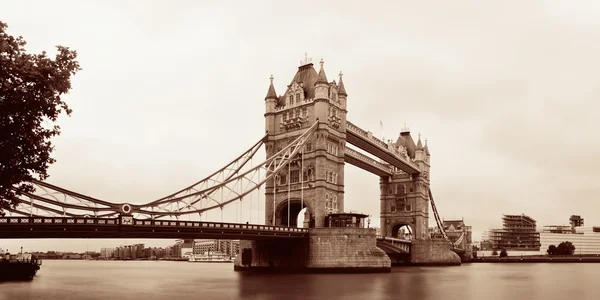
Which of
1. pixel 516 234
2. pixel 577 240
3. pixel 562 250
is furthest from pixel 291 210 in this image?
pixel 577 240

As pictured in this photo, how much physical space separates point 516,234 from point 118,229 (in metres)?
175

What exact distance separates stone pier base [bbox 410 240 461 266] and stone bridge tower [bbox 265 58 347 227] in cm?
2832

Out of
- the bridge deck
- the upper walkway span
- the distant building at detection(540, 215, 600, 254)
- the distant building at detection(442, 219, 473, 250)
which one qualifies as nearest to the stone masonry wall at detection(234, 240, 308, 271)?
the bridge deck

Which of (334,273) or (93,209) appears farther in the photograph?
(334,273)

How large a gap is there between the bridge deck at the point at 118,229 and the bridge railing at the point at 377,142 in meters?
24.0

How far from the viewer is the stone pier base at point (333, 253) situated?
58562mm

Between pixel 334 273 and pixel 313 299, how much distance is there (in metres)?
24.7

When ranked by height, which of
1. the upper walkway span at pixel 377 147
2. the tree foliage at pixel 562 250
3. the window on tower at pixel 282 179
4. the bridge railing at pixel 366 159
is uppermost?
the upper walkway span at pixel 377 147

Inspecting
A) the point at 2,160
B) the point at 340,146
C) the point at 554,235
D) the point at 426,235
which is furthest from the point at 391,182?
the point at 554,235

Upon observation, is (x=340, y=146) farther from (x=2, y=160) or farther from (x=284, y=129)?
(x=2, y=160)

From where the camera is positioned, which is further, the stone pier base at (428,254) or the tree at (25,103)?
the stone pier base at (428,254)

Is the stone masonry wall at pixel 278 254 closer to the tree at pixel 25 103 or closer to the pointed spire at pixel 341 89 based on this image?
the pointed spire at pixel 341 89

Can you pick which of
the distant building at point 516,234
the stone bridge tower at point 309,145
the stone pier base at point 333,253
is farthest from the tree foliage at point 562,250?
the stone pier base at point 333,253

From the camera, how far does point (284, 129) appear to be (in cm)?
6794
